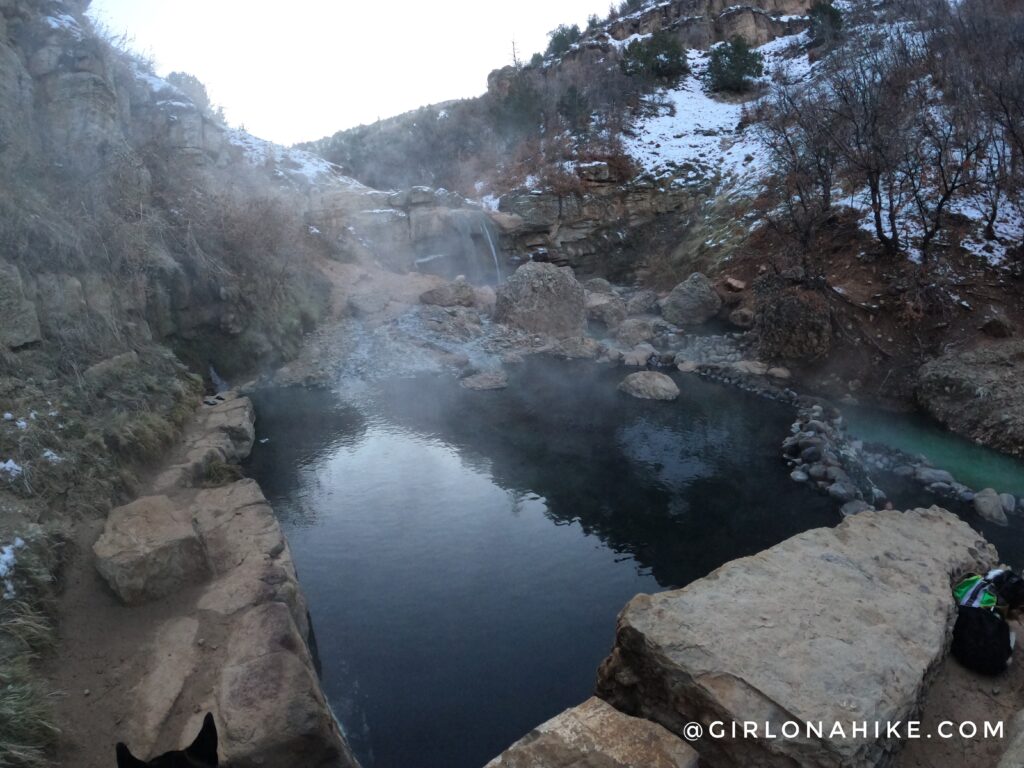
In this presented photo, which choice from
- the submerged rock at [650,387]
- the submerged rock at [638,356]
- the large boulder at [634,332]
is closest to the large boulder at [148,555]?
the submerged rock at [650,387]

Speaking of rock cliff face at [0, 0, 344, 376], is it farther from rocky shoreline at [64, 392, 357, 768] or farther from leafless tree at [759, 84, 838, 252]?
leafless tree at [759, 84, 838, 252]

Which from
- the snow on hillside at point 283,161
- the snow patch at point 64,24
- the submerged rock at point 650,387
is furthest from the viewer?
the snow on hillside at point 283,161

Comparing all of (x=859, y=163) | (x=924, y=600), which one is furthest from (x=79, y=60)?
(x=859, y=163)

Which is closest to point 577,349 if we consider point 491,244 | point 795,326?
point 795,326

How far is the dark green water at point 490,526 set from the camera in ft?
18.0

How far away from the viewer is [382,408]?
13578mm

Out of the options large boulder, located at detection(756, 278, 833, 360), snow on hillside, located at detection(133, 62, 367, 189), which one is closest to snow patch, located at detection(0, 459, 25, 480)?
large boulder, located at detection(756, 278, 833, 360)

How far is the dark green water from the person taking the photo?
5496 mm

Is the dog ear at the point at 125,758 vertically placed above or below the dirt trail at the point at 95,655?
above

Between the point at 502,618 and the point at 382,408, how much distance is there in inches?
313

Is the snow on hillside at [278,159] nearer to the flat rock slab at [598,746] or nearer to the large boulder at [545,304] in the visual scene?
the large boulder at [545,304]

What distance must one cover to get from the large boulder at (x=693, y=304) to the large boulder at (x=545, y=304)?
11.2 ft

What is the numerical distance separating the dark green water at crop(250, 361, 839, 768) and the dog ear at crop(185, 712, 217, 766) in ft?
5.85

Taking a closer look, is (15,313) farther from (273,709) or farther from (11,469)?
(273,709)
